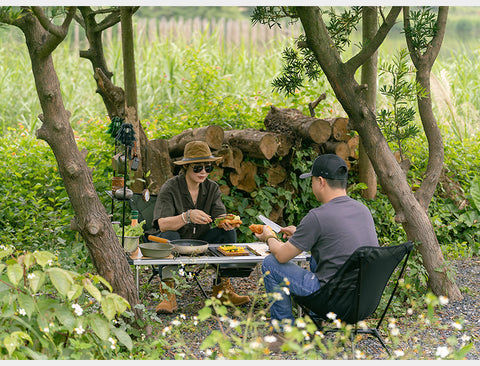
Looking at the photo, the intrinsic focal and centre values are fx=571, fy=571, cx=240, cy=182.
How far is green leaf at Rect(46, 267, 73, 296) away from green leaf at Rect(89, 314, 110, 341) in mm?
261

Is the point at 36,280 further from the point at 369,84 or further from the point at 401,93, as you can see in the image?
the point at 369,84

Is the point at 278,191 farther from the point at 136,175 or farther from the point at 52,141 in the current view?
the point at 52,141

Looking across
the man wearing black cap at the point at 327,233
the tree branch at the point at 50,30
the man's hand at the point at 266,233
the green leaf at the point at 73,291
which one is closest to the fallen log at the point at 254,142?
the man's hand at the point at 266,233

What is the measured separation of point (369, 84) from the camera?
6.26m

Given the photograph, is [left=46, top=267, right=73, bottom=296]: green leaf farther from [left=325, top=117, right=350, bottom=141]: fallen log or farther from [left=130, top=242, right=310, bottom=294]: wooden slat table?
[left=325, top=117, right=350, bottom=141]: fallen log

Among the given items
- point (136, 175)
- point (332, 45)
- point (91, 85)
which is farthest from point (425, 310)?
point (91, 85)

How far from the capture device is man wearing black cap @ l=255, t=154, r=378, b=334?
343 centimetres

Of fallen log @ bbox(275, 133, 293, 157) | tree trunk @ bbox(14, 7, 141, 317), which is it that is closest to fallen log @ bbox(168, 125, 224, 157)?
fallen log @ bbox(275, 133, 293, 157)

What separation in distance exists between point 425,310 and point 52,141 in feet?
9.99

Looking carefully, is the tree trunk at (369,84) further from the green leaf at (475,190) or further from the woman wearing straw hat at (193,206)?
the woman wearing straw hat at (193,206)

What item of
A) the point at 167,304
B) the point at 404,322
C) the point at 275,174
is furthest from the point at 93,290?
the point at 275,174

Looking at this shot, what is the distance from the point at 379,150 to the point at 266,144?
1648 mm

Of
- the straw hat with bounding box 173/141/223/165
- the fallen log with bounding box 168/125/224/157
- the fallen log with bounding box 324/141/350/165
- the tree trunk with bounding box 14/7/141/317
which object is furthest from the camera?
the fallen log with bounding box 324/141/350/165

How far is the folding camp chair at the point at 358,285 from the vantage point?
317 centimetres
